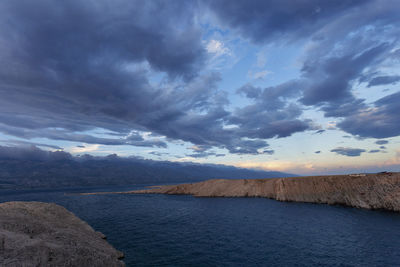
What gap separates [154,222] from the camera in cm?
4738

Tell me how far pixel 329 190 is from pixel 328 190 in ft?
1.02

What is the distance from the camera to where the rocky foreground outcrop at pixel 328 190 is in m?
57.2

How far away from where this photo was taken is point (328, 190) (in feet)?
229

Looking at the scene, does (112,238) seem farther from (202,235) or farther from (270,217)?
(270,217)

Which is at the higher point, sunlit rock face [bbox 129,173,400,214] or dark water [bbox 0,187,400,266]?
sunlit rock face [bbox 129,173,400,214]

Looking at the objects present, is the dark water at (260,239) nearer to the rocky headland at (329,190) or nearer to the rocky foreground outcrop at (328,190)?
the rocky foreground outcrop at (328,190)

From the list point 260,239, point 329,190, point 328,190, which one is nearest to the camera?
point 260,239

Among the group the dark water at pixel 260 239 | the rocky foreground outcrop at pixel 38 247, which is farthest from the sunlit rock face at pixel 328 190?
the rocky foreground outcrop at pixel 38 247

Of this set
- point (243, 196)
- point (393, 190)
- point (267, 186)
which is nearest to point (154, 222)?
point (243, 196)

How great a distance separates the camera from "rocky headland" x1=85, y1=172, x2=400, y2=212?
2254 inches

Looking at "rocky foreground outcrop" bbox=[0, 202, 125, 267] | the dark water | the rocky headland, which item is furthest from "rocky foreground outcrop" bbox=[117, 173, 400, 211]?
"rocky foreground outcrop" bbox=[0, 202, 125, 267]

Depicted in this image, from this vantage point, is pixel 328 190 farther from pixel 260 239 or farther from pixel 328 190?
pixel 260 239

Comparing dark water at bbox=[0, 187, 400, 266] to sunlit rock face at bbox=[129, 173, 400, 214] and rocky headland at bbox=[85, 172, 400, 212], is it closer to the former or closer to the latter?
sunlit rock face at bbox=[129, 173, 400, 214]

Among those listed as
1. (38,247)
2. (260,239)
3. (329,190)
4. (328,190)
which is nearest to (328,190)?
(328,190)
